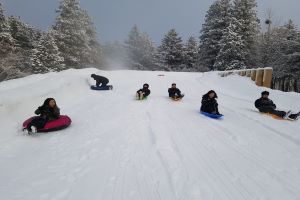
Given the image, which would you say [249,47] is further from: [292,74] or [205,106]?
[205,106]

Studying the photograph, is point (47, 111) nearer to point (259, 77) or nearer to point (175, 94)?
point (175, 94)

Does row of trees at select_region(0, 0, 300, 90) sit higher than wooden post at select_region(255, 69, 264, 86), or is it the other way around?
row of trees at select_region(0, 0, 300, 90)

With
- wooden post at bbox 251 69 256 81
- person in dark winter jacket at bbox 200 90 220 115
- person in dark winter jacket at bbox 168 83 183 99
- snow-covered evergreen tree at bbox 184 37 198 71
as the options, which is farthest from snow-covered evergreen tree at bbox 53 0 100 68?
person in dark winter jacket at bbox 200 90 220 115

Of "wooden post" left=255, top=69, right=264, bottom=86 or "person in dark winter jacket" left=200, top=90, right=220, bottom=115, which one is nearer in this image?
"person in dark winter jacket" left=200, top=90, right=220, bottom=115

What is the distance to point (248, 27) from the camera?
34250mm

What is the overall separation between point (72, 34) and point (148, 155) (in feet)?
114

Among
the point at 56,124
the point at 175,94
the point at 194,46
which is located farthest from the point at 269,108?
the point at 194,46

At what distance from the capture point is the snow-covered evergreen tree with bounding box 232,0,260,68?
112 feet

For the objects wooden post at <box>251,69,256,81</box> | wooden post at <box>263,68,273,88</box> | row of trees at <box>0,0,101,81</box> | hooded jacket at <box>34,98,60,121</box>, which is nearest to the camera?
hooded jacket at <box>34,98,60,121</box>

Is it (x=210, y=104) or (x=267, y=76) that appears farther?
(x=267, y=76)

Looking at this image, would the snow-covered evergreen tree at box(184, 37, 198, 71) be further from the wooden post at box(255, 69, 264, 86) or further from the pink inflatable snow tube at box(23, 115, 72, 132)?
the pink inflatable snow tube at box(23, 115, 72, 132)

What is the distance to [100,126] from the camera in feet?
28.6

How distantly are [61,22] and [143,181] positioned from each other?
3648cm

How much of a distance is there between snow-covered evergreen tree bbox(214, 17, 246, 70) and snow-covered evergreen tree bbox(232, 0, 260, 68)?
0.75m
